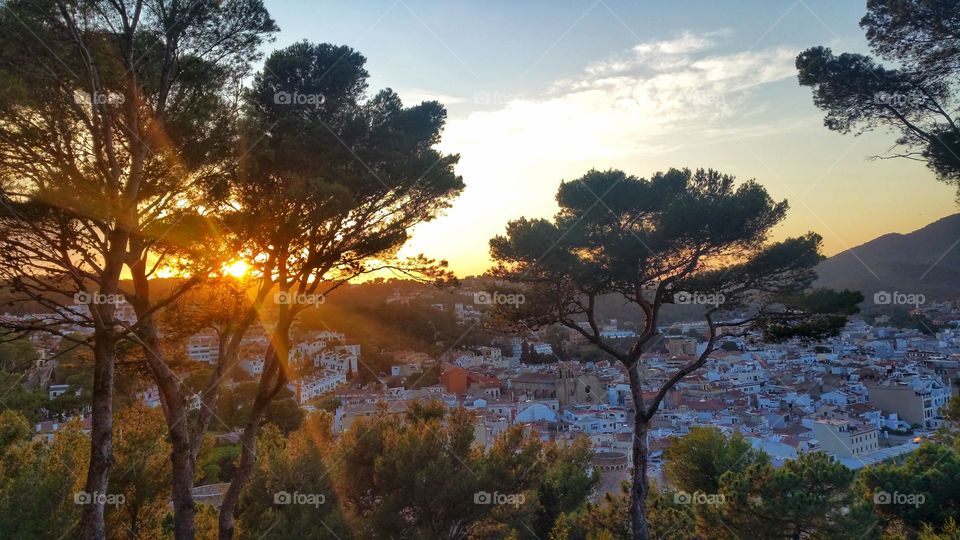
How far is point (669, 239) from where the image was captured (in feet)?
26.9

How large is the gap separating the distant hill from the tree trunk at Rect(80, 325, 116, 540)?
68478mm

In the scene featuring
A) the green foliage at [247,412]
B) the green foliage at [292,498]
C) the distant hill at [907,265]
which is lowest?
the green foliage at [247,412]

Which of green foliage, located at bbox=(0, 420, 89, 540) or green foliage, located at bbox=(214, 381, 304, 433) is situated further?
green foliage, located at bbox=(214, 381, 304, 433)

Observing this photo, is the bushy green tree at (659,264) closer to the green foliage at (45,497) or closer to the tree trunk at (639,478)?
the tree trunk at (639,478)

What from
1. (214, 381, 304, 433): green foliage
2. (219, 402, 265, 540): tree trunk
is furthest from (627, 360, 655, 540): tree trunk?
(214, 381, 304, 433): green foliage

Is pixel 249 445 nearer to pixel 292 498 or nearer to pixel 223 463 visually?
pixel 292 498

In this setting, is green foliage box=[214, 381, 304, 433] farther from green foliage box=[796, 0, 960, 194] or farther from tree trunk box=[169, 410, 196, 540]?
green foliage box=[796, 0, 960, 194]

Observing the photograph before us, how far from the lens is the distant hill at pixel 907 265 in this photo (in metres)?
65.3

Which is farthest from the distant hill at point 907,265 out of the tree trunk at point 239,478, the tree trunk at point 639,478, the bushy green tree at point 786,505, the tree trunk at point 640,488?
the tree trunk at point 239,478

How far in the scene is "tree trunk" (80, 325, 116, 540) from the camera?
4926mm

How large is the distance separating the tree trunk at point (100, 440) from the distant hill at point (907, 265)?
225 feet

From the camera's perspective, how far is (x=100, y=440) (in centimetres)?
499

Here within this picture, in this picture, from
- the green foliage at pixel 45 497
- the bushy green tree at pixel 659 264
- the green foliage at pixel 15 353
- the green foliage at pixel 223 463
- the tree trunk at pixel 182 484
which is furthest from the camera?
the green foliage at pixel 15 353

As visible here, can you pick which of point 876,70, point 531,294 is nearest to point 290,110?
point 531,294
